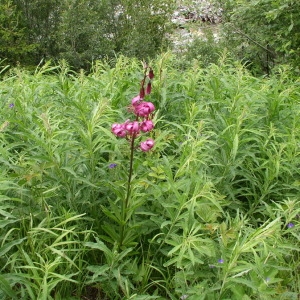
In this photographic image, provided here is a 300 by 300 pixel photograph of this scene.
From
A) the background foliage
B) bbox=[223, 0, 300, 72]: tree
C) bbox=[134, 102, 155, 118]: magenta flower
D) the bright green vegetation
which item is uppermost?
bbox=[134, 102, 155, 118]: magenta flower

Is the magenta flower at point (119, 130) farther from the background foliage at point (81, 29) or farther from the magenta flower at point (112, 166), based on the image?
the background foliage at point (81, 29)

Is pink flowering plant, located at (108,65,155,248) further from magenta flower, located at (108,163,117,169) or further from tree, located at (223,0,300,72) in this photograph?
tree, located at (223,0,300,72)

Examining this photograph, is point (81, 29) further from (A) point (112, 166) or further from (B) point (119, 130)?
(B) point (119, 130)

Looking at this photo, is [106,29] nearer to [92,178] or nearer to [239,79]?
[239,79]

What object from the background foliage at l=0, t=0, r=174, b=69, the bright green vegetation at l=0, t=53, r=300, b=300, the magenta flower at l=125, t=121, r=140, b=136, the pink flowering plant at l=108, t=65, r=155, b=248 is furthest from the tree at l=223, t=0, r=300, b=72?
the magenta flower at l=125, t=121, r=140, b=136

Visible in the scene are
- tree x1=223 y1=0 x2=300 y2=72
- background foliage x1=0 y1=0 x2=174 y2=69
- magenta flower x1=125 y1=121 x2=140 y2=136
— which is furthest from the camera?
background foliage x1=0 y1=0 x2=174 y2=69

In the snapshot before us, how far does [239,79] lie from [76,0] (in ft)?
16.6

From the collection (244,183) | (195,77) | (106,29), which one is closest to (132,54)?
(106,29)

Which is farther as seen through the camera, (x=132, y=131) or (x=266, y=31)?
(x=266, y=31)

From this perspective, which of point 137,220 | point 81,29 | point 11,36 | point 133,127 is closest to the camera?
point 133,127

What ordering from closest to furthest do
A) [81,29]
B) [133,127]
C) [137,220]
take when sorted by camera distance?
[133,127] → [137,220] → [81,29]

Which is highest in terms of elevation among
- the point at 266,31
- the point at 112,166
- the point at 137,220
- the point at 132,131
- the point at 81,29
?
the point at 132,131

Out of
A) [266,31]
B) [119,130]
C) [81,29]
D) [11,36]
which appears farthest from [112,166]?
[81,29]

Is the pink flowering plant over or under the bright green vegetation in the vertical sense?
over
